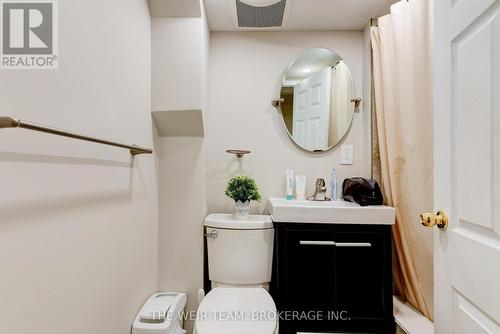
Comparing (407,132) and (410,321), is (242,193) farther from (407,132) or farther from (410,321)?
(410,321)

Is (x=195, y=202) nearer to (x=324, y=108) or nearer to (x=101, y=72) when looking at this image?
(x=101, y=72)

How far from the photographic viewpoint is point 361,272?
50.8 inches

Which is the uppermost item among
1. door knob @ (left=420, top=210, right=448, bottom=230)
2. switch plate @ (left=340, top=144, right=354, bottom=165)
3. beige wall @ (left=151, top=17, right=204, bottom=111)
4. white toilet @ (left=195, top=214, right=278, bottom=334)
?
beige wall @ (left=151, top=17, right=204, bottom=111)

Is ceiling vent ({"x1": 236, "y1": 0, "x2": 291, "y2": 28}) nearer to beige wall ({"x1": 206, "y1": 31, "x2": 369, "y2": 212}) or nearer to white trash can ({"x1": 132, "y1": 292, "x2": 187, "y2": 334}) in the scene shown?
beige wall ({"x1": 206, "y1": 31, "x2": 369, "y2": 212})

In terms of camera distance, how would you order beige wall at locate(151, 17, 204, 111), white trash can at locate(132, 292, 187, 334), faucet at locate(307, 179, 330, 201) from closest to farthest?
white trash can at locate(132, 292, 187, 334), beige wall at locate(151, 17, 204, 111), faucet at locate(307, 179, 330, 201)

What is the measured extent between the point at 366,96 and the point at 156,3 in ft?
4.50

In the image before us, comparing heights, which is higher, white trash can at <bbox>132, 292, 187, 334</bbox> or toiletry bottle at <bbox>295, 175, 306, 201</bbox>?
Answer: toiletry bottle at <bbox>295, 175, 306, 201</bbox>

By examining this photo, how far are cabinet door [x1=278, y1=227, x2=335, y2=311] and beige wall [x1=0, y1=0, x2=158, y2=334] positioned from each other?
0.75 m

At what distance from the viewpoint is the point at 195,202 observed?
4.91 ft

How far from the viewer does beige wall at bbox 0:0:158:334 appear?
1.94ft

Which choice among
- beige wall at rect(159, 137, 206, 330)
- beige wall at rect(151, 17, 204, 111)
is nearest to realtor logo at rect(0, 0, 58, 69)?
beige wall at rect(151, 17, 204, 111)

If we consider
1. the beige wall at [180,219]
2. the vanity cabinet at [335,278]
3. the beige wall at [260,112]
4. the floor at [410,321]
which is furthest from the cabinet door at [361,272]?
the beige wall at [180,219]

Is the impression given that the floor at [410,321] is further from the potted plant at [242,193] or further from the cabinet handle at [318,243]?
the potted plant at [242,193]

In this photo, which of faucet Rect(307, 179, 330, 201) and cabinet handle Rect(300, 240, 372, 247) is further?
faucet Rect(307, 179, 330, 201)
